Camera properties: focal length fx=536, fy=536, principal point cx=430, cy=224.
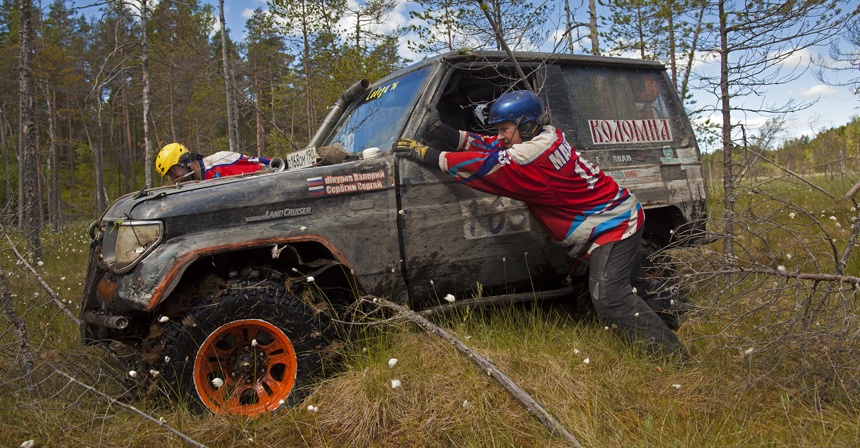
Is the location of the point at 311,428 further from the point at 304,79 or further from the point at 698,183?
the point at 304,79

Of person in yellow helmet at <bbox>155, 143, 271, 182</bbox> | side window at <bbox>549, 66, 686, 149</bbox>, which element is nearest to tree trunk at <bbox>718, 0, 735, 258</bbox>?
side window at <bbox>549, 66, 686, 149</bbox>

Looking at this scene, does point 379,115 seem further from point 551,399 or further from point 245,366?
point 551,399

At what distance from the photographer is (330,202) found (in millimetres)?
3066

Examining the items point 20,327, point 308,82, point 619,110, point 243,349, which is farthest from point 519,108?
point 308,82

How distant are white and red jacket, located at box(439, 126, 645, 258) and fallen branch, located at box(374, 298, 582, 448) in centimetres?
88

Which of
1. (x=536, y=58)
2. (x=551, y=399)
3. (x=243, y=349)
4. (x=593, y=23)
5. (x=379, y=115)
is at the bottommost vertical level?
(x=551, y=399)

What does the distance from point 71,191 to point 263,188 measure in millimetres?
40738

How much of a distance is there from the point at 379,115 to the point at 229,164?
214 centimetres

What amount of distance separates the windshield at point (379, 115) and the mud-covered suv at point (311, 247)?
0.02m

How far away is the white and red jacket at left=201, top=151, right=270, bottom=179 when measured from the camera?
5.25 metres

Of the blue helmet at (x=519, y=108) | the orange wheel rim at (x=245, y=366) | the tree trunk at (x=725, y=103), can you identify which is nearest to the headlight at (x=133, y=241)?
the orange wheel rim at (x=245, y=366)

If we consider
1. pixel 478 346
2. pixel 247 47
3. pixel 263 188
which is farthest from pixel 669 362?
pixel 247 47

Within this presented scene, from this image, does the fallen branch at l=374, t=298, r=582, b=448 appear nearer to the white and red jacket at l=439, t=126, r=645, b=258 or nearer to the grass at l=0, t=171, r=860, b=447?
the grass at l=0, t=171, r=860, b=447

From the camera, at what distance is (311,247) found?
10.7 ft
